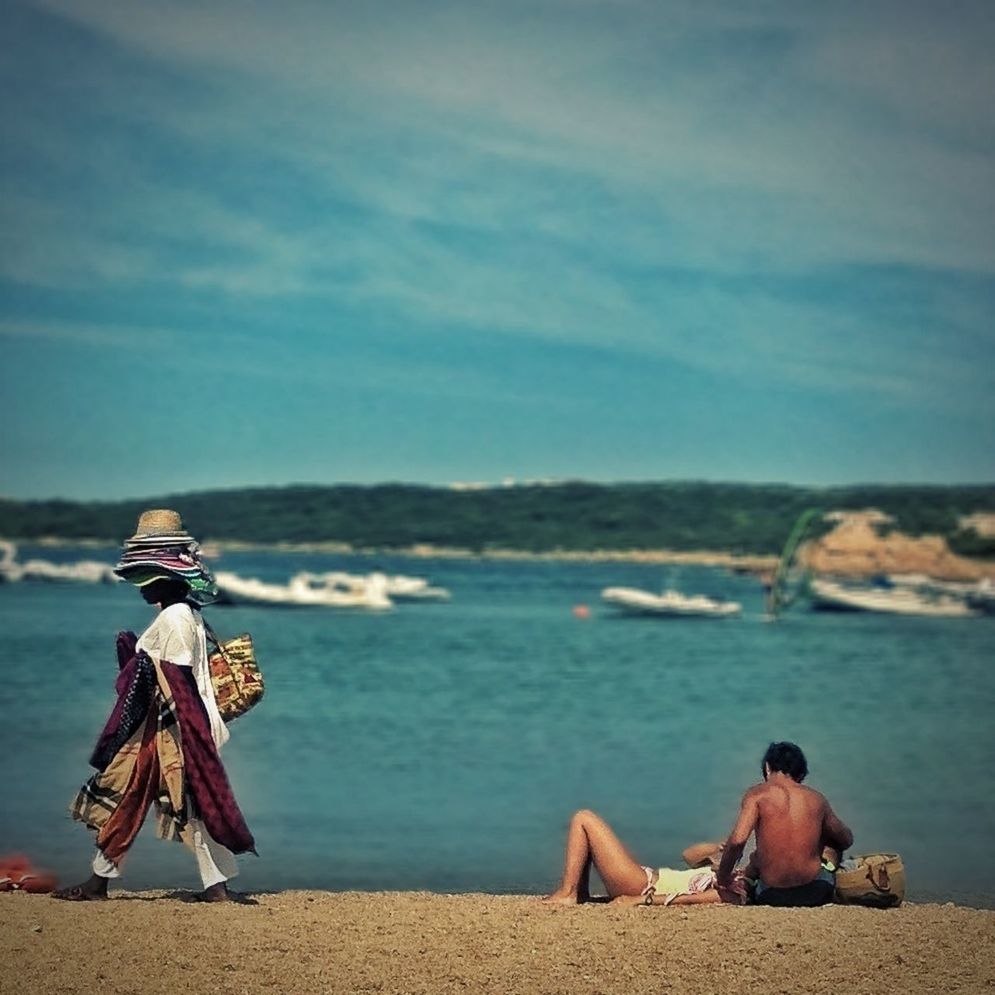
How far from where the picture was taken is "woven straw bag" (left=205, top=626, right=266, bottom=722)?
764cm

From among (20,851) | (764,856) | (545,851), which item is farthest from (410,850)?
(764,856)

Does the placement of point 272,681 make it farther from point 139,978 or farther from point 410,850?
point 139,978

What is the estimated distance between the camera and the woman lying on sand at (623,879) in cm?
803

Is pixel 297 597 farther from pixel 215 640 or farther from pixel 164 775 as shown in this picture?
pixel 164 775

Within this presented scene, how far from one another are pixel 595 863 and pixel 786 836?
0.95 metres

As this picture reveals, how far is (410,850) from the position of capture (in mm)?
13406

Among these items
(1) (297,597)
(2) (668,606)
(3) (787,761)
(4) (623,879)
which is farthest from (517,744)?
(2) (668,606)

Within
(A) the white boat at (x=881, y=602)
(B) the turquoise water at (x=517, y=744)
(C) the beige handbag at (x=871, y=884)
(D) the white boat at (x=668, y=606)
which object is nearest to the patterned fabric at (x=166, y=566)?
(C) the beige handbag at (x=871, y=884)

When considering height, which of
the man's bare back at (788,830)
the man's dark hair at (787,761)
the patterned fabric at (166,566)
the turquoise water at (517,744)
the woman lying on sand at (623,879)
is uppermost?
the patterned fabric at (166,566)

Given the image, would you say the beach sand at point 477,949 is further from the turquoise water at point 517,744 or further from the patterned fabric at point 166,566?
the turquoise water at point 517,744

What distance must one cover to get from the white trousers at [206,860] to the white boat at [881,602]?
217ft

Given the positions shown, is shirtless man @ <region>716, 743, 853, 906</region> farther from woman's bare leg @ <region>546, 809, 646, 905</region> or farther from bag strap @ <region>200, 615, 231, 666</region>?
bag strap @ <region>200, 615, 231, 666</region>

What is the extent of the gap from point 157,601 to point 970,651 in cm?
4878

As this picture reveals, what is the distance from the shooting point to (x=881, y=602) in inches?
2896
